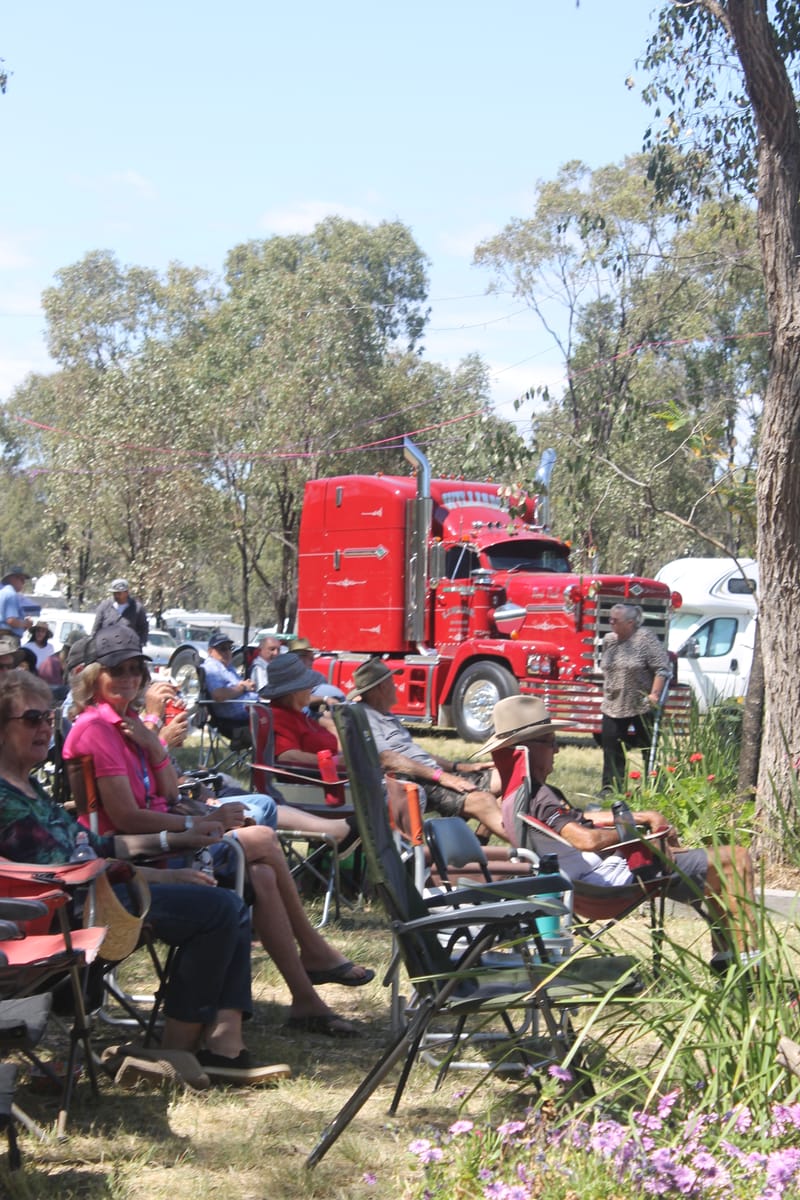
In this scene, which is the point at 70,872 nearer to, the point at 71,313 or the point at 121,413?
the point at 121,413

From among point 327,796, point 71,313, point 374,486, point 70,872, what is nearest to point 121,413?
point 71,313

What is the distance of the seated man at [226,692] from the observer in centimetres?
1095

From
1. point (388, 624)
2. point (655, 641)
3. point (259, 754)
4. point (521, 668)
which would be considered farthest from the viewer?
point (388, 624)

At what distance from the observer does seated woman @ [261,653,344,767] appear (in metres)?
7.17

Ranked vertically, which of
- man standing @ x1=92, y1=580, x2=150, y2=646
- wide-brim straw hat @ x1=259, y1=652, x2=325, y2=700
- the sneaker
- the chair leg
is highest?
man standing @ x1=92, y1=580, x2=150, y2=646

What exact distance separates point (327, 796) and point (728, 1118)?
14.0 feet

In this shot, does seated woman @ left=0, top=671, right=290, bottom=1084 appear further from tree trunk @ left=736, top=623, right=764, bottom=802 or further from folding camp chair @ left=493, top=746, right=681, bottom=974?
tree trunk @ left=736, top=623, right=764, bottom=802

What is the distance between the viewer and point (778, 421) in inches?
295

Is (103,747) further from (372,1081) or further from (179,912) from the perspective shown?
(372,1081)

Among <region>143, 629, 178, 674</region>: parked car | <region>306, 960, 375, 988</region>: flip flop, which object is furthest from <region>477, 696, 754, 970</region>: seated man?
<region>143, 629, 178, 674</region>: parked car

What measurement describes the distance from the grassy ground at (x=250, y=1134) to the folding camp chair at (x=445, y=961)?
4.8 inches

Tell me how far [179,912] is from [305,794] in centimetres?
272

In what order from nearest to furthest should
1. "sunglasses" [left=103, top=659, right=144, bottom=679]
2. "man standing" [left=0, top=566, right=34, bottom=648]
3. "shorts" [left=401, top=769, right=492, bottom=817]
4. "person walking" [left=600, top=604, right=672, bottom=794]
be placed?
"sunglasses" [left=103, top=659, right=144, bottom=679] < "shorts" [left=401, top=769, right=492, bottom=817] < "person walking" [left=600, top=604, right=672, bottom=794] < "man standing" [left=0, top=566, right=34, bottom=648]

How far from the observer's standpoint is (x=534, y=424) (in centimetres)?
1097
